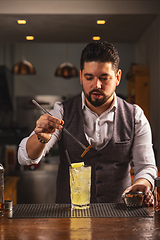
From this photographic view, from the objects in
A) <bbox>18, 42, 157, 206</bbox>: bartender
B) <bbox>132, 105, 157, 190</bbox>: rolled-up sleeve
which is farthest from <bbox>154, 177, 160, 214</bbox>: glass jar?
<bbox>132, 105, 157, 190</bbox>: rolled-up sleeve

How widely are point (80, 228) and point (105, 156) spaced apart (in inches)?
26.6

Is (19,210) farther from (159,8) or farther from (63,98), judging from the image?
(63,98)

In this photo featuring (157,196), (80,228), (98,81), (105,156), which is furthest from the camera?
(105,156)

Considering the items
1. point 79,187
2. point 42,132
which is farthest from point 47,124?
point 79,187

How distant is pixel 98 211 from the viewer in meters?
1.28

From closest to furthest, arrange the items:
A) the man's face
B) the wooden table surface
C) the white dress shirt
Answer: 1. the wooden table surface
2. the man's face
3. the white dress shirt

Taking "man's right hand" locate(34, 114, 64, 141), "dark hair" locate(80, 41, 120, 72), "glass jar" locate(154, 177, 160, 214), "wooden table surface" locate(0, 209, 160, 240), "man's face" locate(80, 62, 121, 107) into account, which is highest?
"dark hair" locate(80, 41, 120, 72)

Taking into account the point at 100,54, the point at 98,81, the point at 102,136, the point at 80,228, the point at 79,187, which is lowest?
the point at 80,228

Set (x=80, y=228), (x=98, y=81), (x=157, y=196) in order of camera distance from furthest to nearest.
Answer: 1. (x=98, y=81)
2. (x=157, y=196)
3. (x=80, y=228)

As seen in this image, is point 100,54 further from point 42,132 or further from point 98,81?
point 42,132

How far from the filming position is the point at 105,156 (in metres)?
1.72

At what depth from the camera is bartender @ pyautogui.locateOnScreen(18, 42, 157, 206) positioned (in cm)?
160

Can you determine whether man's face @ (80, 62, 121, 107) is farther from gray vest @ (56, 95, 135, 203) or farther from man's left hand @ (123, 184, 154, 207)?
man's left hand @ (123, 184, 154, 207)

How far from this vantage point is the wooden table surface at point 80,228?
39.8 inches
